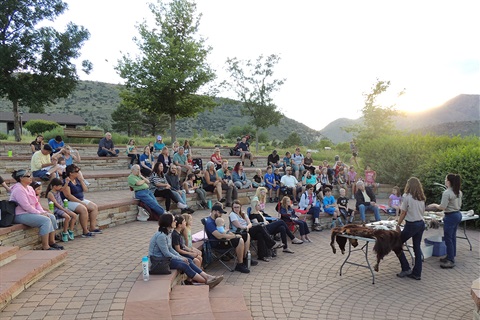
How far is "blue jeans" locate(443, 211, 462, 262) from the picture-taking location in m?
7.25

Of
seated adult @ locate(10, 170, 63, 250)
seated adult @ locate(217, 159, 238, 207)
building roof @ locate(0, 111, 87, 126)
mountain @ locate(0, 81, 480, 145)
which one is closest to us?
seated adult @ locate(10, 170, 63, 250)

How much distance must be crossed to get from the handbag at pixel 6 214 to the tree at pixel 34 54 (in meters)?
14.2

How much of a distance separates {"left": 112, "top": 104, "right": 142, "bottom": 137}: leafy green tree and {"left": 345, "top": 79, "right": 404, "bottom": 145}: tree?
27742 mm

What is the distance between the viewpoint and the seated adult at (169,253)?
537cm

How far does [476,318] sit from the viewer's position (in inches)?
175

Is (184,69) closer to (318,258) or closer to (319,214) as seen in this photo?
(319,214)

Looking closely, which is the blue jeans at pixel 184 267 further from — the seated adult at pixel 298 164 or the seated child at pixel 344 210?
the seated adult at pixel 298 164

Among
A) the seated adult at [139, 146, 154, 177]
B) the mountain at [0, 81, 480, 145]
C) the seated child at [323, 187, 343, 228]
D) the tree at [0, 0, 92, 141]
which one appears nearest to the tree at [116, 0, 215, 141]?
the tree at [0, 0, 92, 141]

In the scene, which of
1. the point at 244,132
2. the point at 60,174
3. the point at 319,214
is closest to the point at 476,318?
the point at 319,214

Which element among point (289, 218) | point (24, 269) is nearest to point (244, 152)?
point (289, 218)

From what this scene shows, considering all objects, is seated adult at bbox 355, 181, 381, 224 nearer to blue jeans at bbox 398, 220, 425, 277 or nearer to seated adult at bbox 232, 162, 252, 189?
seated adult at bbox 232, 162, 252, 189

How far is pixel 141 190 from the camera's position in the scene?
30.3 ft

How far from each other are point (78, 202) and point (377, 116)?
2362 centimetres

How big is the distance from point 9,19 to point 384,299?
2035 cm
